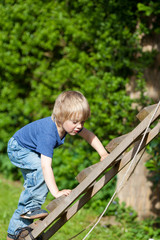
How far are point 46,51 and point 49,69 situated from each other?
0.30m

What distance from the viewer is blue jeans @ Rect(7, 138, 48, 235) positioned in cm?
272

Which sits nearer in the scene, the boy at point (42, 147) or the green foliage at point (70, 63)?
the boy at point (42, 147)

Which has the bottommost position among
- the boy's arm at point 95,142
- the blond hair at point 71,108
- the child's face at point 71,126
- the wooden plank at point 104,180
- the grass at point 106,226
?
the grass at point 106,226

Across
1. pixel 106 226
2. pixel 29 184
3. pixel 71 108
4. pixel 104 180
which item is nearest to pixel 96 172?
pixel 104 180

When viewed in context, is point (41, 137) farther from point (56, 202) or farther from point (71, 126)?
point (56, 202)

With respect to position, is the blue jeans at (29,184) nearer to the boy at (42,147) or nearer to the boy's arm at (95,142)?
the boy at (42,147)

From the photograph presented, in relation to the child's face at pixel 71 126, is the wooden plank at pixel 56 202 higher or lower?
lower

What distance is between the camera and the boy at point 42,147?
253 cm

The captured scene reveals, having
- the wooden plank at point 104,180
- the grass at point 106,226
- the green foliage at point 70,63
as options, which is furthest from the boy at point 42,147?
the green foliage at point 70,63

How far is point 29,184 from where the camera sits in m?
2.75

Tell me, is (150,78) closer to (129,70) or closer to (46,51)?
(129,70)

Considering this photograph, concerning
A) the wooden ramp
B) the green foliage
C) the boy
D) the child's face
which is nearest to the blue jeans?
the boy

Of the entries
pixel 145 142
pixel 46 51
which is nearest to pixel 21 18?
pixel 46 51

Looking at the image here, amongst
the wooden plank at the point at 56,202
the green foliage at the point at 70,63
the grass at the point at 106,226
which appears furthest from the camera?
the green foliage at the point at 70,63
